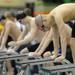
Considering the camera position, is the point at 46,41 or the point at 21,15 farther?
the point at 21,15

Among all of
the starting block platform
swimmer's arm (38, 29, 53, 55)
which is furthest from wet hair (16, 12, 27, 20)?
swimmer's arm (38, 29, 53, 55)

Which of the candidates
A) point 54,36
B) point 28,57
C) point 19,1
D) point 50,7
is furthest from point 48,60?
point 19,1

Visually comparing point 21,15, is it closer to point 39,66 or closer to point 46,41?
point 46,41

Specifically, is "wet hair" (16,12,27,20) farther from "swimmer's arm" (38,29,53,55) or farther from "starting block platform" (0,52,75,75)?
"swimmer's arm" (38,29,53,55)

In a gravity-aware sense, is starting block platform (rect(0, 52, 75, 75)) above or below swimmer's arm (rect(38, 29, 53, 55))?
below

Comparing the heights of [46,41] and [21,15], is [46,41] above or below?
below

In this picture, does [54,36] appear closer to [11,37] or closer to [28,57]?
[28,57]

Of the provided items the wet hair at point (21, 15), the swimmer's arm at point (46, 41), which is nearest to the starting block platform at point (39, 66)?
the swimmer's arm at point (46, 41)

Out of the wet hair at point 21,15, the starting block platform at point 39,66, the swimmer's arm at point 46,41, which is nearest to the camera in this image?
the starting block platform at point 39,66

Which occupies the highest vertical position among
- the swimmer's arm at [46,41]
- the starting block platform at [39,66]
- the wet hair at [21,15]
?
the wet hair at [21,15]

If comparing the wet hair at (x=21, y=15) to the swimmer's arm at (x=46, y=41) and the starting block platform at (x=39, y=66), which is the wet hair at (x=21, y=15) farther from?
the swimmer's arm at (x=46, y=41)

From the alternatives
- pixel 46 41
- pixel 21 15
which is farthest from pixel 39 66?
pixel 21 15

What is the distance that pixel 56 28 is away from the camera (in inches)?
161

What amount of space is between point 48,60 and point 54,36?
0.32 m
